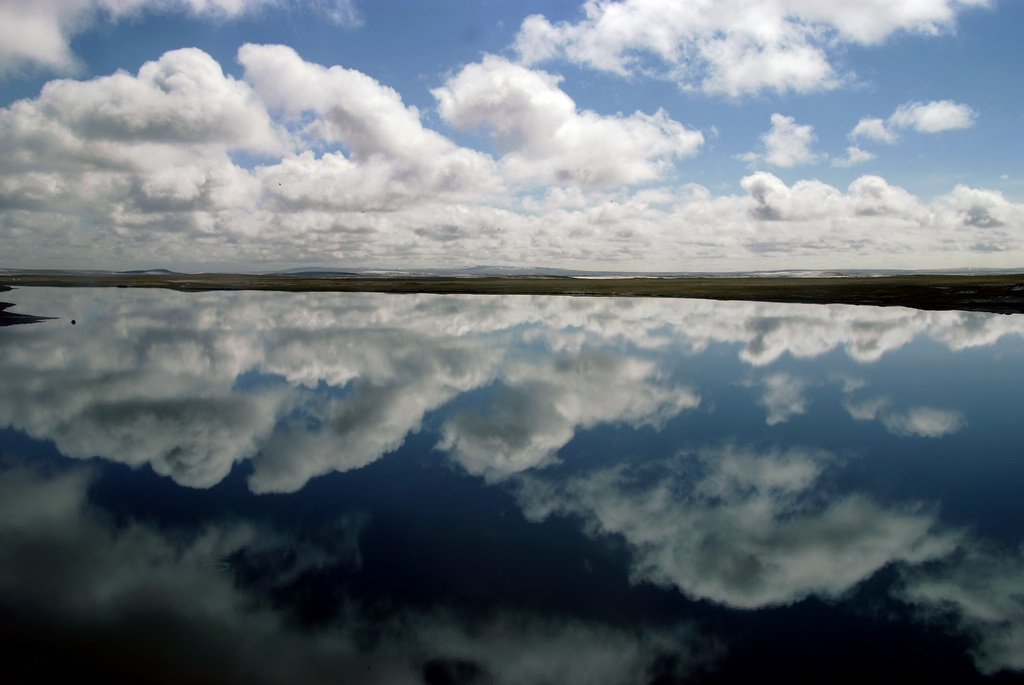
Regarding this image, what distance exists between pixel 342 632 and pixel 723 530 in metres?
→ 5.98

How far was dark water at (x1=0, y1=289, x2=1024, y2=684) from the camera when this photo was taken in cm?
659

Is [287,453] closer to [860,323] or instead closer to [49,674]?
[49,674]

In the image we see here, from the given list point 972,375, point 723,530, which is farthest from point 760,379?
point 723,530

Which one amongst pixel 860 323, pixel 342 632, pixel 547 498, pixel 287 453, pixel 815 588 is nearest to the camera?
pixel 342 632

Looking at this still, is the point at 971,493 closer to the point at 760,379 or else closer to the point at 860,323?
the point at 760,379

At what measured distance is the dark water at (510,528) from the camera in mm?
6594

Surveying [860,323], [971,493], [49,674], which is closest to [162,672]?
[49,674]

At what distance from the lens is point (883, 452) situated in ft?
45.5

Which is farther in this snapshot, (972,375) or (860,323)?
(860,323)

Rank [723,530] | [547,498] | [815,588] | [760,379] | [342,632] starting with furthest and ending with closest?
1. [760,379]
2. [547,498]
3. [723,530]
4. [815,588]
5. [342,632]

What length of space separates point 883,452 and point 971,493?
266 centimetres

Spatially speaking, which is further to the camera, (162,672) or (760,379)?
(760,379)

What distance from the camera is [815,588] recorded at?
7867 millimetres

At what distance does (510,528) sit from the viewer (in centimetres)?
956
